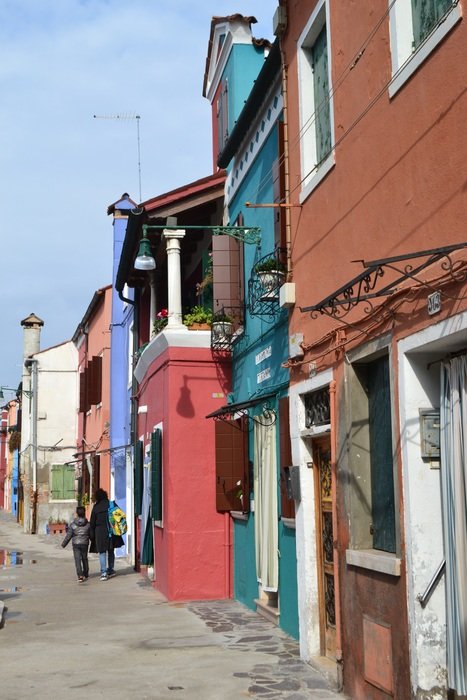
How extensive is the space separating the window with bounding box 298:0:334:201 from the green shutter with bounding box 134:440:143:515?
33.4 feet

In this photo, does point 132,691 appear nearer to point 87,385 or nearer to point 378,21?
point 378,21

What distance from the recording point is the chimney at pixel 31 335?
3988 cm

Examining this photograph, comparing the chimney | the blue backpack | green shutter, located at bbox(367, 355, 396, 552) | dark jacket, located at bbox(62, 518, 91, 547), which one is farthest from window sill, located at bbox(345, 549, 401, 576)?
the chimney

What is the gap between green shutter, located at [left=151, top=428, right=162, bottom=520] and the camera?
46.5 feet

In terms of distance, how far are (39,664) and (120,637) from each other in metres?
1.65

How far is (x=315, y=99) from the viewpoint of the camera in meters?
8.62

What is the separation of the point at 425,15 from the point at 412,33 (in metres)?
0.22

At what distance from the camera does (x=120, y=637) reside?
10.2m

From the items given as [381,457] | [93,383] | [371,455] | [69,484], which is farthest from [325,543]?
[69,484]

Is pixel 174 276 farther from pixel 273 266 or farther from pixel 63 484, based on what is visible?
pixel 63 484

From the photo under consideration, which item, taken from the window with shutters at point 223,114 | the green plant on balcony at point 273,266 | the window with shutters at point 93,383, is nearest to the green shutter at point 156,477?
the window with shutters at point 223,114

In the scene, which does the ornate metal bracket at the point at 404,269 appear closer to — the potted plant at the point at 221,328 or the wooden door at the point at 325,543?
the wooden door at the point at 325,543

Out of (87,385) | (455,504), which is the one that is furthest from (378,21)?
(87,385)

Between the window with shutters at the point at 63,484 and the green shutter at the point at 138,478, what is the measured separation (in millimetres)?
16629
